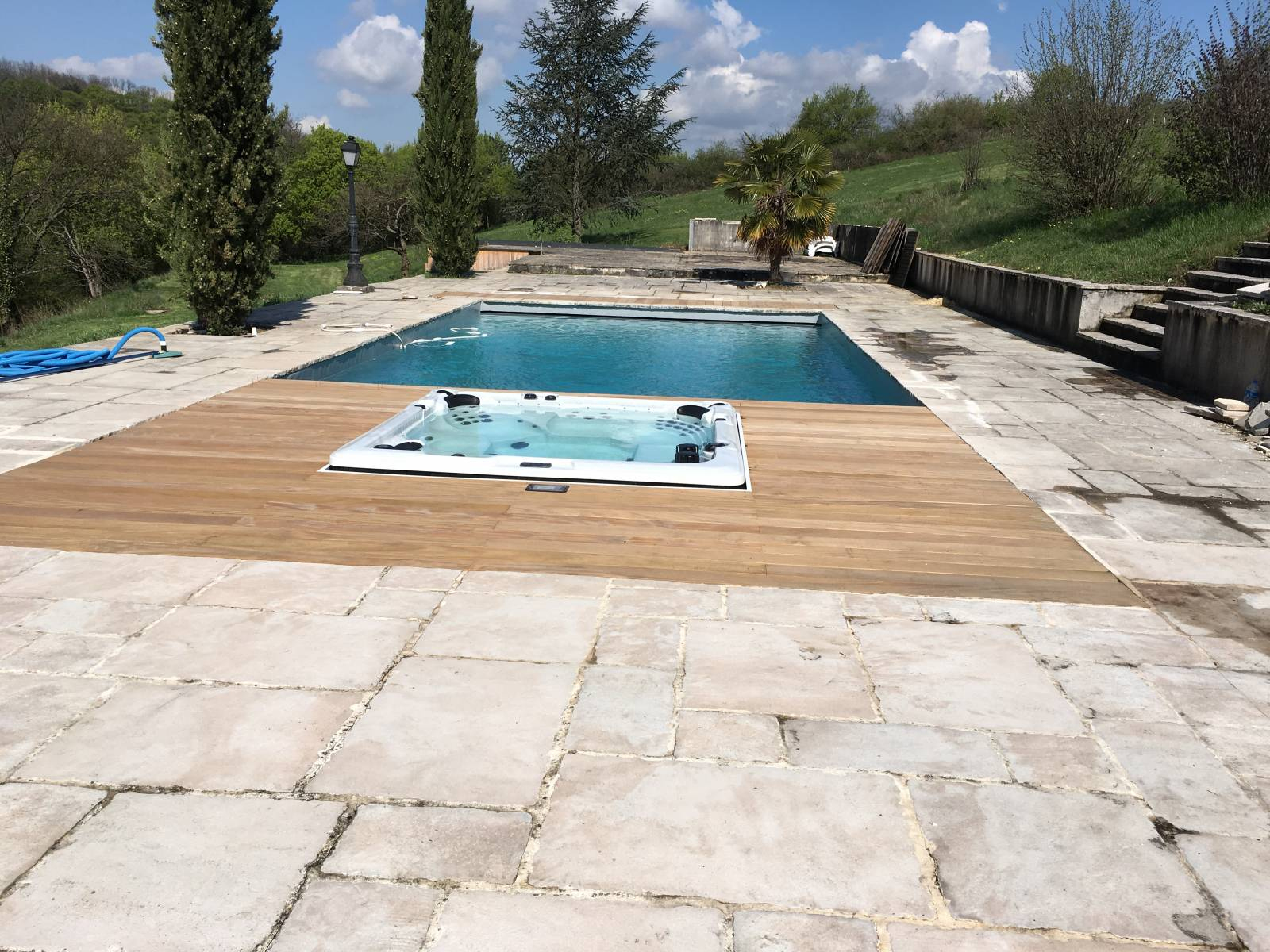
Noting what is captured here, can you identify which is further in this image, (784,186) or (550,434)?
(784,186)

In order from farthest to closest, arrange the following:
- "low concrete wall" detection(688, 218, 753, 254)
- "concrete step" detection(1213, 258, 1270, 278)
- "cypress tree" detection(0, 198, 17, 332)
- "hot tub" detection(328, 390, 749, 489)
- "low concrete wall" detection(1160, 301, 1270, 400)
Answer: "low concrete wall" detection(688, 218, 753, 254)
"cypress tree" detection(0, 198, 17, 332)
"concrete step" detection(1213, 258, 1270, 278)
"low concrete wall" detection(1160, 301, 1270, 400)
"hot tub" detection(328, 390, 749, 489)

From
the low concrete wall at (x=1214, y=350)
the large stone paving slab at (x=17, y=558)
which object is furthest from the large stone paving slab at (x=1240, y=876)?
the low concrete wall at (x=1214, y=350)

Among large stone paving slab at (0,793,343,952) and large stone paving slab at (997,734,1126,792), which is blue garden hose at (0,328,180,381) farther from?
large stone paving slab at (997,734,1126,792)

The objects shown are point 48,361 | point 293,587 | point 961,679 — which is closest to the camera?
point 961,679

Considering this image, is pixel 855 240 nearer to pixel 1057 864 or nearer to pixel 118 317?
pixel 118 317

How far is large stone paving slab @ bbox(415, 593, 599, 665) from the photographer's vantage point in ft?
9.37

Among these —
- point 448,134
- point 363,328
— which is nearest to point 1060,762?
point 363,328

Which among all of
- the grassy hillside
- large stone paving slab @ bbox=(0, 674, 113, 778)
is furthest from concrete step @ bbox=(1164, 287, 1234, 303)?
large stone paving slab @ bbox=(0, 674, 113, 778)

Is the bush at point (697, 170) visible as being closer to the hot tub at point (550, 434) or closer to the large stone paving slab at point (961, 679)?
the hot tub at point (550, 434)

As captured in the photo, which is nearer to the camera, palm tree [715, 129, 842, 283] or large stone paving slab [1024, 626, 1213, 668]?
large stone paving slab [1024, 626, 1213, 668]

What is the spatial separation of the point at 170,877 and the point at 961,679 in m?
2.19

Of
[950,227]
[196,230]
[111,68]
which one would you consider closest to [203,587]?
[196,230]

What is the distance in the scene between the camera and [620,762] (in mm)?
2299

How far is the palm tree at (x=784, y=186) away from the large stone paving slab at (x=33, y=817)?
13.6 metres
